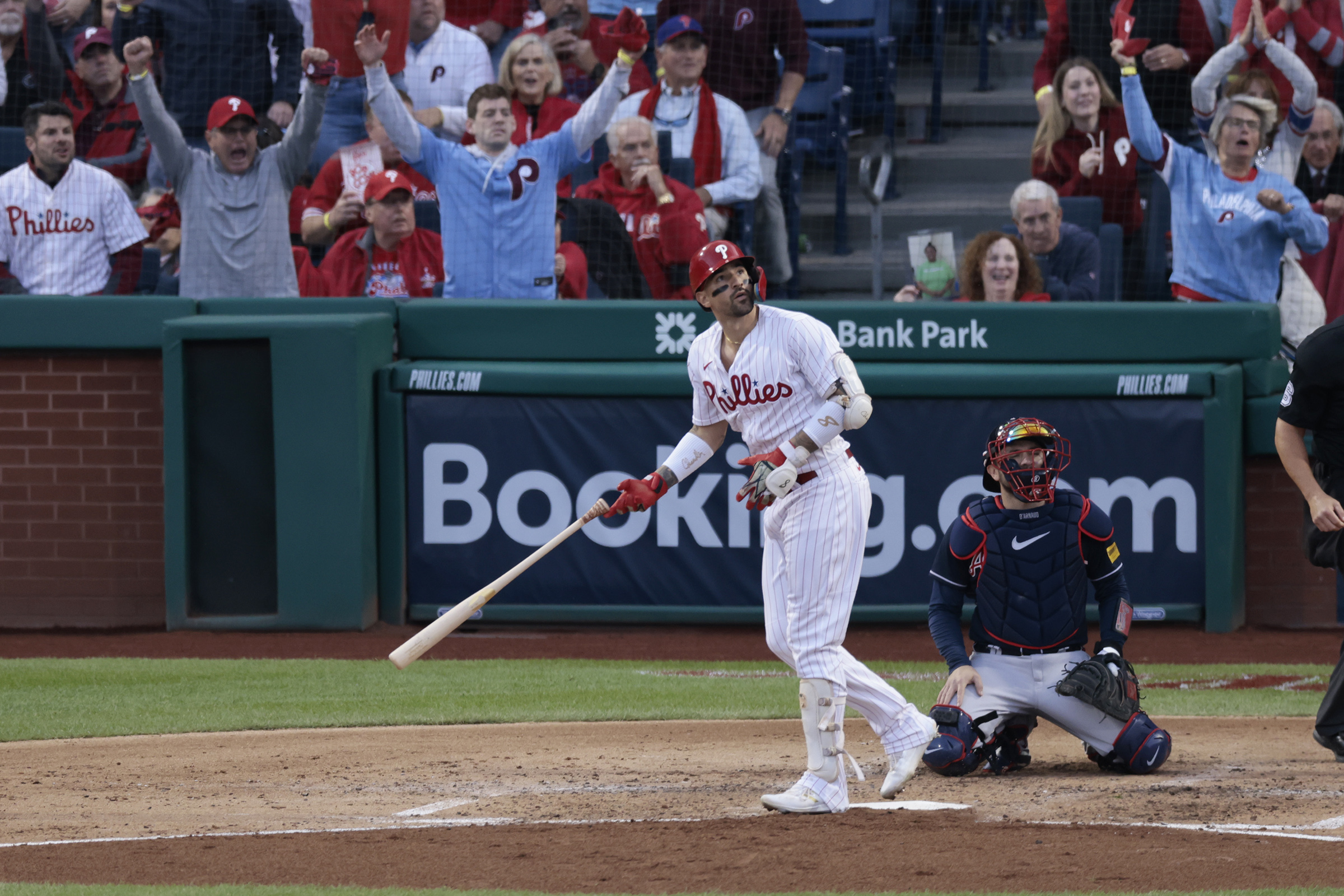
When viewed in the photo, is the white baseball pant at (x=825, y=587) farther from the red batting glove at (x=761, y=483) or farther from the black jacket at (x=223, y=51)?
the black jacket at (x=223, y=51)

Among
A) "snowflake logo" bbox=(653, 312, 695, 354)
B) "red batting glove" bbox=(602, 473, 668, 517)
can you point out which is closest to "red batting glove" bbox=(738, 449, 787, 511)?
"red batting glove" bbox=(602, 473, 668, 517)

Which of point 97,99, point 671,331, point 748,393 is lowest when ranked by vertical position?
point 671,331

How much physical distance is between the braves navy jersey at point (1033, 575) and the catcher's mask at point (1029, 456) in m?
0.12

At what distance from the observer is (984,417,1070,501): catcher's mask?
561 centimetres

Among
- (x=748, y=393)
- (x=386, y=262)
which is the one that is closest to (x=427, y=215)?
(x=386, y=262)

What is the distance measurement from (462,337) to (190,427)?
5.50 ft

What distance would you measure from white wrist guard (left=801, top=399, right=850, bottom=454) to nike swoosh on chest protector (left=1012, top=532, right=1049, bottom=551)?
99 centimetres

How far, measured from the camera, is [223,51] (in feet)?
35.4

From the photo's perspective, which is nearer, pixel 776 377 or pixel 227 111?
pixel 776 377

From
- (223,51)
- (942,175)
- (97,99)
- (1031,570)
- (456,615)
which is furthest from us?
(942,175)

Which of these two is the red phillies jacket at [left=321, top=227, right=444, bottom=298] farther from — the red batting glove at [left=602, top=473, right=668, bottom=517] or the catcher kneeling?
the catcher kneeling

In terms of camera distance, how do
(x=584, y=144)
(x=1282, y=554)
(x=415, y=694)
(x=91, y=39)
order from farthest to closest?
(x=91, y=39)
(x=584, y=144)
(x=1282, y=554)
(x=415, y=694)

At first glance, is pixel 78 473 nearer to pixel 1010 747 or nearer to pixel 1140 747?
pixel 1010 747

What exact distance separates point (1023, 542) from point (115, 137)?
7575mm
